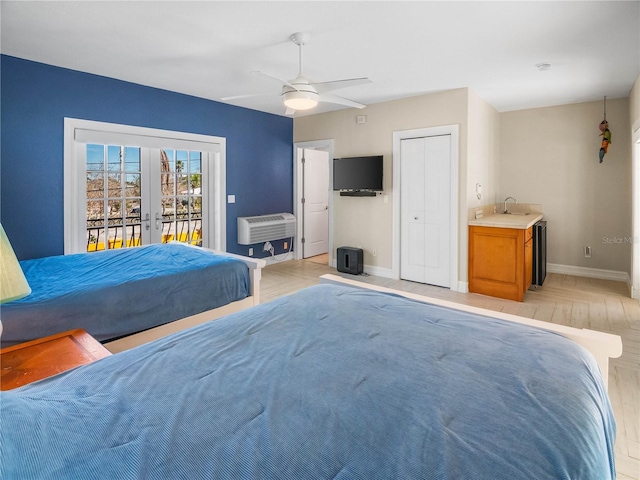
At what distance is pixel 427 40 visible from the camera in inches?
123

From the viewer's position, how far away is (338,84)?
3064 millimetres

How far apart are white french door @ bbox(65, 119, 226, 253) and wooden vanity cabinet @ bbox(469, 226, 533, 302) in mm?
3485

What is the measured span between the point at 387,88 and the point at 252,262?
9.16 ft

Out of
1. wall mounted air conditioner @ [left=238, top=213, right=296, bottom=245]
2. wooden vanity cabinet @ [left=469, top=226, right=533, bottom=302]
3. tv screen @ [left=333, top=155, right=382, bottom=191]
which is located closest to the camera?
wooden vanity cabinet @ [left=469, top=226, right=533, bottom=302]

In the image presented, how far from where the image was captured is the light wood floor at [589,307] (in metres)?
2.08

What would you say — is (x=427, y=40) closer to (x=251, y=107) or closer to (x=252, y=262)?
(x=252, y=262)

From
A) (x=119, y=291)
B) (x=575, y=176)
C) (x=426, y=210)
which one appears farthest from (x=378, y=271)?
Result: (x=119, y=291)

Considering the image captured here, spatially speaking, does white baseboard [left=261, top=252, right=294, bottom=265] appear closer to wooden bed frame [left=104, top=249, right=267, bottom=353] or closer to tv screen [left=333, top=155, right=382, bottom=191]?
tv screen [left=333, top=155, right=382, bottom=191]

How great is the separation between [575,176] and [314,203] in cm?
413

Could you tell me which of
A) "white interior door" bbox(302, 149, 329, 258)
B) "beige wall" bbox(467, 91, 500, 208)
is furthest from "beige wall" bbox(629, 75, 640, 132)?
"white interior door" bbox(302, 149, 329, 258)

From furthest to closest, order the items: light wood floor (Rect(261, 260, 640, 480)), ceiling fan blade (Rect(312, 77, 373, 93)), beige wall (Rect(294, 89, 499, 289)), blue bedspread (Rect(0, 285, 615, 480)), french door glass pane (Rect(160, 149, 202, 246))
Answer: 1. french door glass pane (Rect(160, 149, 202, 246))
2. beige wall (Rect(294, 89, 499, 289))
3. ceiling fan blade (Rect(312, 77, 373, 93))
4. light wood floor (Rect(261, 260, 640, 480))
5. blue bedspread (Rect(0, 285, 615, 480))

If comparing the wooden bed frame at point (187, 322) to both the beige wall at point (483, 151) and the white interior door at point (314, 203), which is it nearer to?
the beige wall at point (483, 151)

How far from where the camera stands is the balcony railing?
4.39 meters

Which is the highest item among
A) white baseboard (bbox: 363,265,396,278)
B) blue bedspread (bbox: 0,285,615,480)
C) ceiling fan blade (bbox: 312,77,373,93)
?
ceiling fan blade (bbox: 312,77,373,93)
